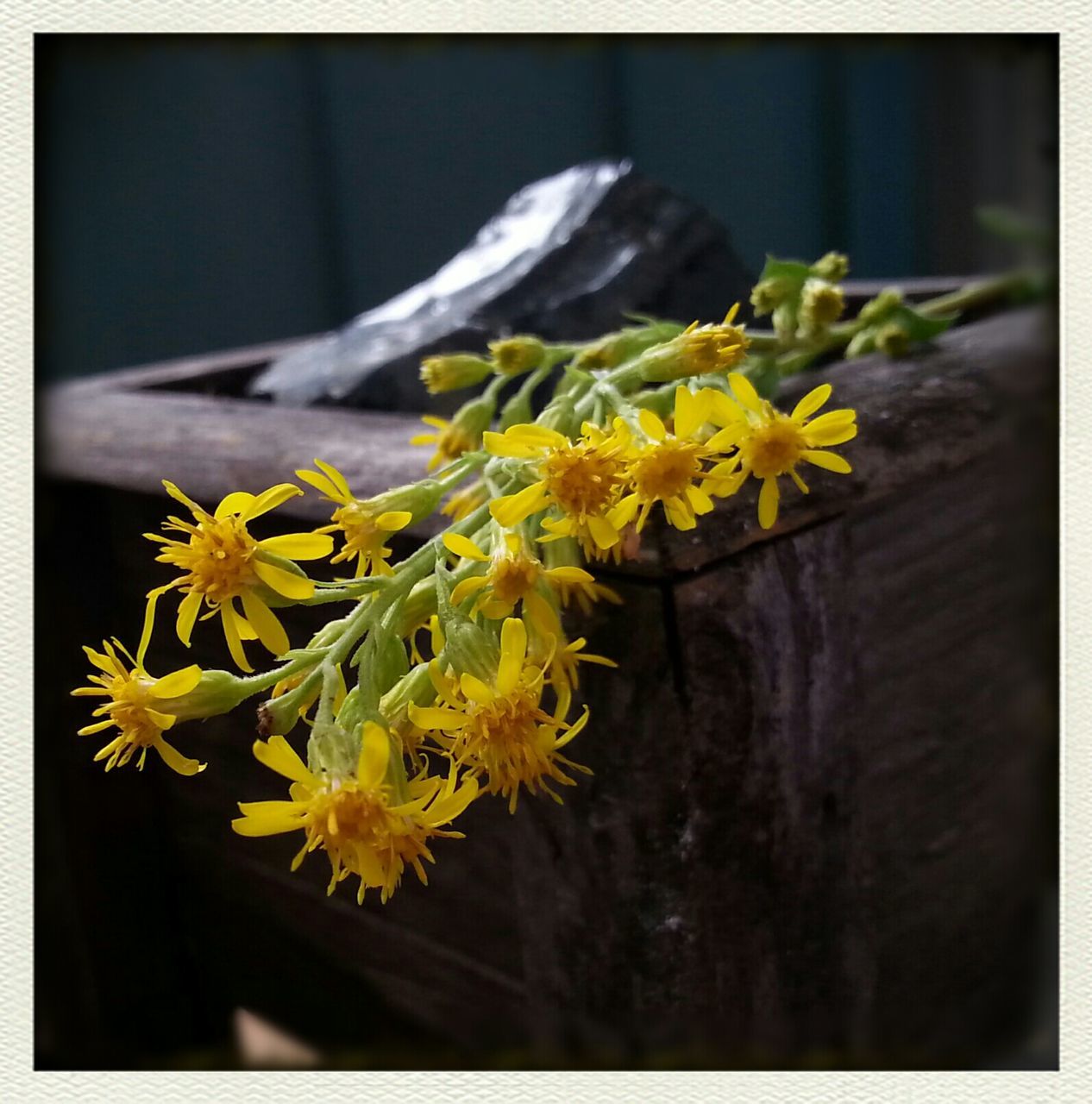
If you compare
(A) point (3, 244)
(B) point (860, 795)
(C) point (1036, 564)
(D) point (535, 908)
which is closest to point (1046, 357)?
(C) point (1036, 564)

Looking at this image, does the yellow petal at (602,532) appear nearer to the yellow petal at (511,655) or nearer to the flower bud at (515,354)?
the yellow petal at (511,655)

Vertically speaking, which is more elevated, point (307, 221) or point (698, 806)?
point (307, 221)

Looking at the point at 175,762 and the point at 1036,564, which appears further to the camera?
the point at 1036,564

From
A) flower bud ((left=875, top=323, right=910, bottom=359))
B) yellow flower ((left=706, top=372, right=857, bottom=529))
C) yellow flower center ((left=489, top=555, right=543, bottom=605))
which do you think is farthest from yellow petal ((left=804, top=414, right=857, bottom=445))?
Result: flower bud ((left=875, top=323, right=910, bottom=359))

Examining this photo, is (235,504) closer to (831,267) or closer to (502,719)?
(502,719)

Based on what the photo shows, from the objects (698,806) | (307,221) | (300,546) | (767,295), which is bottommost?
(698,806)

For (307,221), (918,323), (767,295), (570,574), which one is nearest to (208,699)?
(570,574)

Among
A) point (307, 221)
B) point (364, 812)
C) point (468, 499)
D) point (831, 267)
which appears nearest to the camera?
point (364, 812)

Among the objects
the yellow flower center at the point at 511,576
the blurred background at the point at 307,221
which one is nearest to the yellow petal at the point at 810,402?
the yellow flower center at the point at 511,576

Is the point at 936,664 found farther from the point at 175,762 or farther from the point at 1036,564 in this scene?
the point at 175,762
